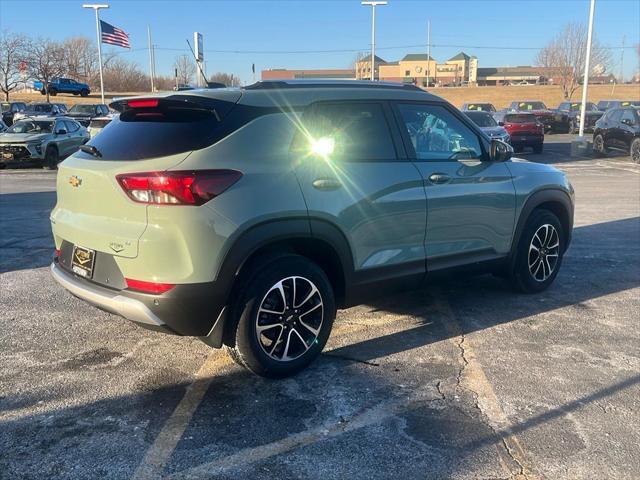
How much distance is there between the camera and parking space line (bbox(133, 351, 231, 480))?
284 centimetres

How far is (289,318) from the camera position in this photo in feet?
12.6

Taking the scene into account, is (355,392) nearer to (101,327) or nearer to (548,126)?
(101,327)

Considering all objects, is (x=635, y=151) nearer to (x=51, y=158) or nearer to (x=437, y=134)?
Result: (x=437, y=134)

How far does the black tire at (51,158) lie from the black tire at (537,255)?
1629cm

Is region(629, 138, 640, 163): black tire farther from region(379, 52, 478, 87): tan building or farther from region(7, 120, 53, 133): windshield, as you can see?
region(379, 52, 478, 87): tan building

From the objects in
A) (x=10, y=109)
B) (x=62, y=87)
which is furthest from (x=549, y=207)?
(x=62, y=87)

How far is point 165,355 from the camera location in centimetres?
417

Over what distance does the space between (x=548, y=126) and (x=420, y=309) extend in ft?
105

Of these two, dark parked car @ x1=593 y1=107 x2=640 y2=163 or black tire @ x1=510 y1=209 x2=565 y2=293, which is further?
dark parked car @ x1=593 y1=107 x2=640 y2=163

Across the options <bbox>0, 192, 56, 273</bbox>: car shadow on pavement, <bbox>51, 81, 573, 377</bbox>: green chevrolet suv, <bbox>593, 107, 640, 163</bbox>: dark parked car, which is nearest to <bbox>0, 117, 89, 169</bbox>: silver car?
<bbox>0, 192, 56, 273</bbox>: car shadow on pavement

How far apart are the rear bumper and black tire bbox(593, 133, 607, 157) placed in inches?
798

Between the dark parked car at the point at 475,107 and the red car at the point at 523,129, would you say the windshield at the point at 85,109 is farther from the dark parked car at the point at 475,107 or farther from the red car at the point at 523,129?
the red car at the point at 523,129

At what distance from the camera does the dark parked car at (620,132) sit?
18672 mm

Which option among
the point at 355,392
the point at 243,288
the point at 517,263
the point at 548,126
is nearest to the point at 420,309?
the point at 517,263
